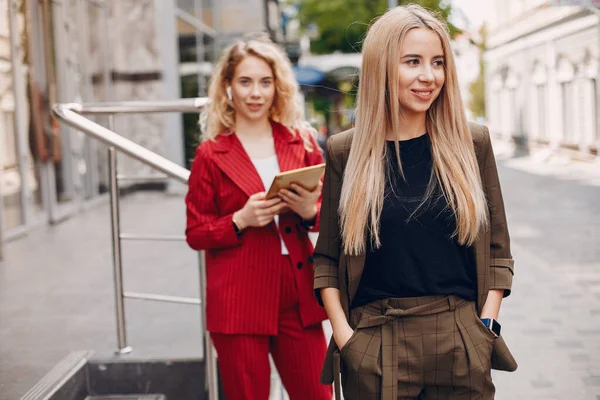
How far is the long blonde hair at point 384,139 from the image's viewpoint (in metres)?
2.20

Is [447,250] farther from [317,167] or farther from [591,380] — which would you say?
[591,380]

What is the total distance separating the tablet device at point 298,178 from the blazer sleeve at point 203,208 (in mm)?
260

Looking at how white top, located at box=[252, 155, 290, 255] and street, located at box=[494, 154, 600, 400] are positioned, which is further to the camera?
street, located at box=[494, 154, 600, 400]

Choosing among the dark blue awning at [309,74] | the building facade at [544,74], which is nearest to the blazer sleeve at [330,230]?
the building facade at [544,74]


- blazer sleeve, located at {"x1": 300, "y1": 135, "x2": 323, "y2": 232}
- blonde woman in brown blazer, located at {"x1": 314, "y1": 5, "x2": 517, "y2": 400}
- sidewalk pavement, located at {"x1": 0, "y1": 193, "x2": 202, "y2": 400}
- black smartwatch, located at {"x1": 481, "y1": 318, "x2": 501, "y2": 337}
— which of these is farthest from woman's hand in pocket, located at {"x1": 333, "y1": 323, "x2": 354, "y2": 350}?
sidewalk pavement, located at {"x1": 0, "y1": 193, "x2": 202, "y2": 400}

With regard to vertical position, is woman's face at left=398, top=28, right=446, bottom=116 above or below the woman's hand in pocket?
above

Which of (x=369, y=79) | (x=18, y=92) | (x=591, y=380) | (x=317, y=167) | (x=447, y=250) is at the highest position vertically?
(x=18, y=92)

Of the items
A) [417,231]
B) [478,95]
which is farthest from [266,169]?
[478,95]

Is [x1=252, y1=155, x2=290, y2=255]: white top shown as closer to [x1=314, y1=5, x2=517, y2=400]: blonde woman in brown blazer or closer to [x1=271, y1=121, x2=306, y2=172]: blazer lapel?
[x1=271, y1=121, x2=306, y2=172]: blazer lapel

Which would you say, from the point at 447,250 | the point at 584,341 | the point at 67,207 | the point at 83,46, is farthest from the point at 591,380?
the point at 83,46

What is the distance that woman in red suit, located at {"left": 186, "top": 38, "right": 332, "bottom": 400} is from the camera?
295 cm

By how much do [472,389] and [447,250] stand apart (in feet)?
1.29

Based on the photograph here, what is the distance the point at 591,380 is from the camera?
4.26m

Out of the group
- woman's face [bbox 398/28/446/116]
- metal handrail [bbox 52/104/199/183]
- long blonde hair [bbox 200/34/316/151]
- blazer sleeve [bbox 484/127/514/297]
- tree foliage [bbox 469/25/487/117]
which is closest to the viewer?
woman's face [bbox 398/28/446/116]
